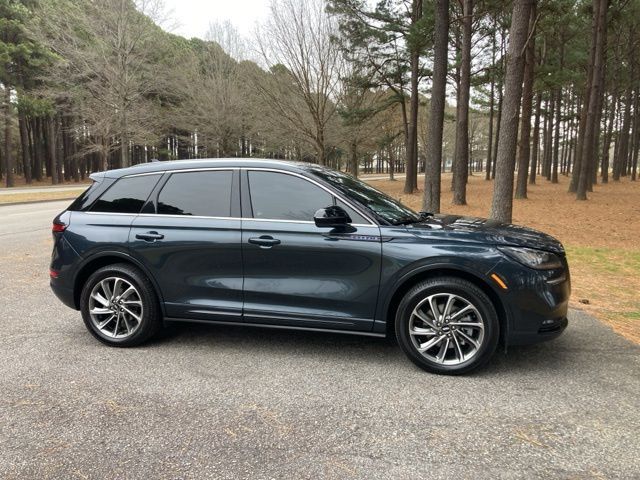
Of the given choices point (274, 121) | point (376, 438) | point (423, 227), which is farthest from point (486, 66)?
point (376, 438)

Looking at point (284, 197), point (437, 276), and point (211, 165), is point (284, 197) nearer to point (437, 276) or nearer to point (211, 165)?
point (211, 165)

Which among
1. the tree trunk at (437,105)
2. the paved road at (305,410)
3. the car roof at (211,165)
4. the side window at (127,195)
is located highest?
the tree trunk at (437,105)

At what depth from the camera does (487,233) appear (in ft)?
12.7

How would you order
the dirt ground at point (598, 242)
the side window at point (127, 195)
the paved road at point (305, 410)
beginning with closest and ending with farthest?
the paved road at point (305, 410), the side window at point (127, 195), the dirt ground at point (598, 242)

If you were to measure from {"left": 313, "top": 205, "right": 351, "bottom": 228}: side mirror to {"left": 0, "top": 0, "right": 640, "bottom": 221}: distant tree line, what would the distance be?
6930 mm

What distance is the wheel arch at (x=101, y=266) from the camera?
169 inches

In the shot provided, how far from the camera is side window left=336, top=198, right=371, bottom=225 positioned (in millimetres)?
3891

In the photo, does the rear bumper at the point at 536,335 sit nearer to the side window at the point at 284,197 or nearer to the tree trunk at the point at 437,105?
the side window at the point at 284,197

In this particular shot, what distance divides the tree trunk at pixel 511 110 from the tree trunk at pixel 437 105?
346cm

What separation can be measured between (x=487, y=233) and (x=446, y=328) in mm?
892

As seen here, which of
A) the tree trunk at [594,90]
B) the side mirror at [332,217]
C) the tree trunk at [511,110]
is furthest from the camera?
the tree trunk at [594,90]

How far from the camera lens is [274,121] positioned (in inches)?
897

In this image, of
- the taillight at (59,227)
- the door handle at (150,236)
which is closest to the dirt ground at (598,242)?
the door handle at (150,236)

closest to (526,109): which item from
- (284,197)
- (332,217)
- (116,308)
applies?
(284,197)
